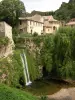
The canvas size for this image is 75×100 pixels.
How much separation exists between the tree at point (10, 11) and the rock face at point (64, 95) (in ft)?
70.4

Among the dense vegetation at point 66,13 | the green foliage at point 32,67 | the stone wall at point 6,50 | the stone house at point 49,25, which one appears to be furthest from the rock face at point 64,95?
the dense vegetation at point 66,13

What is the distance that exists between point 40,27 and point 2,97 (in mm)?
35312

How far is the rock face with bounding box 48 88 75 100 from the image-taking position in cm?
2678

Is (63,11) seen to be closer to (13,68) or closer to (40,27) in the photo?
(40,27)

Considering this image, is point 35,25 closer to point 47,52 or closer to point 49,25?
point 49,25

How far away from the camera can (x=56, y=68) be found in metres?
34.0

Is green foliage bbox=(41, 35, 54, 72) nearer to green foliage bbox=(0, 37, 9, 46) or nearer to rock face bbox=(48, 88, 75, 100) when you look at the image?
rock face bbox=(48, 88, 75, 100)

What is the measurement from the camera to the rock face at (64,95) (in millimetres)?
26781

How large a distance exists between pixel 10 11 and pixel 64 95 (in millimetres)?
23282

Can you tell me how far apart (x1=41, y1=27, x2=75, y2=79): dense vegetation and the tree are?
13438mm

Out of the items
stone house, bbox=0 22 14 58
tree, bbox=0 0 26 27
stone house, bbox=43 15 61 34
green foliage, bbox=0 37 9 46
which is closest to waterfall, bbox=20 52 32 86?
stone house, bbox=0 22 14 58

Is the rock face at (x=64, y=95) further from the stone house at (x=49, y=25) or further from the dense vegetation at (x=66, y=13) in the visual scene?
the dense vegetation at (x=66, y=13)

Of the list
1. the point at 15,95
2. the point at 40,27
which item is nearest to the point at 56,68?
the point at 15,95

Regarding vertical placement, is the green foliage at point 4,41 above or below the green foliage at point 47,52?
above
